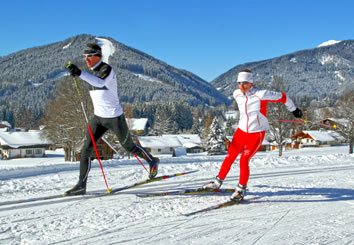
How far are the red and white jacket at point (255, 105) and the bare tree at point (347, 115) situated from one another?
30.1 meters

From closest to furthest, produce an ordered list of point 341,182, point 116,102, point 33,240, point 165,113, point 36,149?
point 33,240 < point 116,102 < point 341,182 < point 36,149 < point 165,113

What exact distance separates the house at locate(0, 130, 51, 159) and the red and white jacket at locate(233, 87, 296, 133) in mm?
49195

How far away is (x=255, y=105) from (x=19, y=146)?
52695mm

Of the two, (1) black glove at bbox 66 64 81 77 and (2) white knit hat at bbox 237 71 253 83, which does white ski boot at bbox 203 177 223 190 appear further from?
(1) black glove at bbox 66 64 81 77

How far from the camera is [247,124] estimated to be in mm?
4465

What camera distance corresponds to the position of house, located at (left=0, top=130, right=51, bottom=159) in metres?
48.4

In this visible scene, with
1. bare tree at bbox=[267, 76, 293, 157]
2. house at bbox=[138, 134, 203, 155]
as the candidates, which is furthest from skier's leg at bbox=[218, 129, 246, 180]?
house at bbox=[138, 134, 203, 155]

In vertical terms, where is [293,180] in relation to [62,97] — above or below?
below

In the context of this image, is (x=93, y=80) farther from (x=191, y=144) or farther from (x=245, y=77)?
(x=191, y=144)

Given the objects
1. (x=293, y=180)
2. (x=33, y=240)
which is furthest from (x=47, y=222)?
(x=293, y=180)

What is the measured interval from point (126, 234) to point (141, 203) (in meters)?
1.20

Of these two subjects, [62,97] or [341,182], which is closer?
[341,182]

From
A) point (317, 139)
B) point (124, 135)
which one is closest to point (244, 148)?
point (124, 135)

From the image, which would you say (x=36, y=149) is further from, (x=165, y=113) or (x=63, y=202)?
(x=63, y=202)
